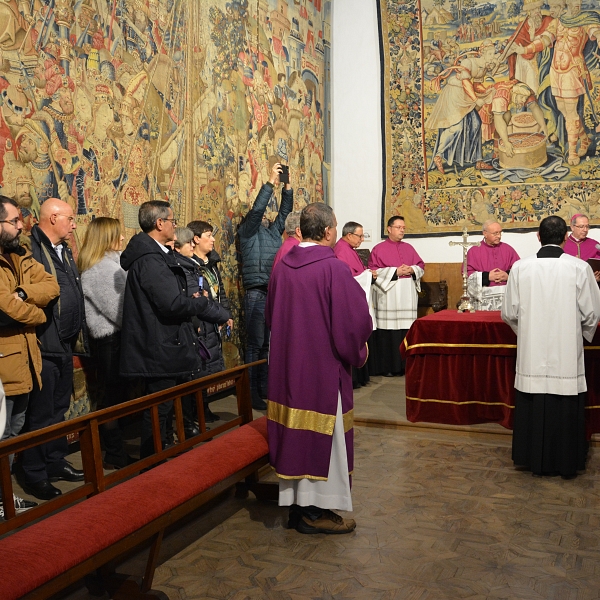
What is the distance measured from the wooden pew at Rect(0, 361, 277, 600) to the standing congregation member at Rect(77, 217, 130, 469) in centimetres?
112

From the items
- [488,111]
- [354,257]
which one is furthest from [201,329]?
[488,111]

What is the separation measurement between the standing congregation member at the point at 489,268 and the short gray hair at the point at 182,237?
12.9 ft

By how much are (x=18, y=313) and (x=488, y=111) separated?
7.88 metres

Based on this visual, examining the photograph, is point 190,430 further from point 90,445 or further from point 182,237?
point 90,445

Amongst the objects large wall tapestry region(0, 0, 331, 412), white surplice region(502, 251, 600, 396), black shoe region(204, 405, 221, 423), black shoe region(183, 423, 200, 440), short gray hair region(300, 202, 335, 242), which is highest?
large wall tapestry region(0, 0, 331, 412)

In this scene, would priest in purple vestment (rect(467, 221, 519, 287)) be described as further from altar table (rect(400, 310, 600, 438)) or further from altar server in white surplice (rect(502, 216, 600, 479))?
altar server in white surplice (rect(502, 216, 600, 479))

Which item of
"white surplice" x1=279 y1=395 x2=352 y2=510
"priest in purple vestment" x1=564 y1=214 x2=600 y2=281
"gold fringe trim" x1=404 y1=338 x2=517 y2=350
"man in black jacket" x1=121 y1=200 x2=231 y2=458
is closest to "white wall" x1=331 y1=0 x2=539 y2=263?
"priest in purple vestment" x1=564 y1=214 x2=600 y2=281

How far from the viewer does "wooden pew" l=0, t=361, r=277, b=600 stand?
2.58 m

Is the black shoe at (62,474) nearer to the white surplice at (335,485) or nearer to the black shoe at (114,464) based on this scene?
the black shoe at (114,464)

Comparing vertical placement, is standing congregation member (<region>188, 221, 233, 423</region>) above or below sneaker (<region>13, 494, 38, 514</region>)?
above

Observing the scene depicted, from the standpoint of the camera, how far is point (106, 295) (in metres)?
5.11

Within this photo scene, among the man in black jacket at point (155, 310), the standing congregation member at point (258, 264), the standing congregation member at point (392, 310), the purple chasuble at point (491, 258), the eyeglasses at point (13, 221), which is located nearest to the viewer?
the eyeglasses at point (13, 221)

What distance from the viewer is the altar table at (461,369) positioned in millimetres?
6062

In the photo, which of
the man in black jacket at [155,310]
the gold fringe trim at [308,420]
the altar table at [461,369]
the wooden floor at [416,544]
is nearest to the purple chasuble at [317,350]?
the gold fringe trim at [308,420]
